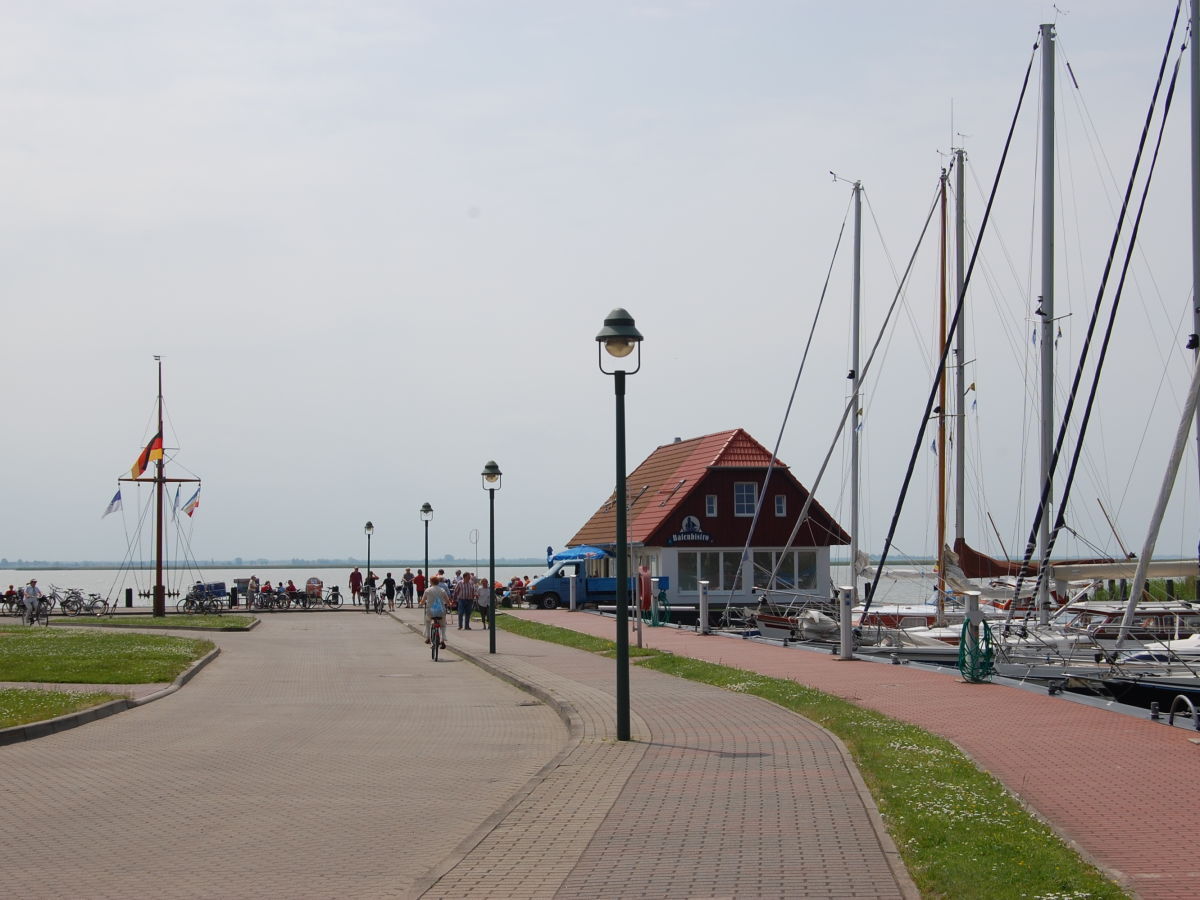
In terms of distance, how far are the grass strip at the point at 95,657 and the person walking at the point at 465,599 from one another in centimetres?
845

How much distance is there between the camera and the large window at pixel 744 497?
5231 cm

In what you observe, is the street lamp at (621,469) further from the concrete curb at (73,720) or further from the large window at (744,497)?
the large window at (744,497)

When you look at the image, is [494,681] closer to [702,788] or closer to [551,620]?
[702,788]

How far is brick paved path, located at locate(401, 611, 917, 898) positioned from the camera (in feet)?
23.3

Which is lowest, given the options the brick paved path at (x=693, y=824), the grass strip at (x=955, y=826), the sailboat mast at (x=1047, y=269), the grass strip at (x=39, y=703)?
the grass strip at (x=39, y=703)

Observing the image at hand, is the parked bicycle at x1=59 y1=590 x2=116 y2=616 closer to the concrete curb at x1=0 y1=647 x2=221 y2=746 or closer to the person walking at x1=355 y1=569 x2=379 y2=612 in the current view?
the person walking at x1=355 y1=569 x2=379 y2=612

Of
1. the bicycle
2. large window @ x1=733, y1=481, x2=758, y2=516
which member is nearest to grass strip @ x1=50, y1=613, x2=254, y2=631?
the bicycle

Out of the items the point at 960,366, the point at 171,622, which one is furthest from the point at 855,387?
the point at 171,622

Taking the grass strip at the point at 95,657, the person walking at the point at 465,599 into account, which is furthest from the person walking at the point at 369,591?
the grass strip at the point at 95,657

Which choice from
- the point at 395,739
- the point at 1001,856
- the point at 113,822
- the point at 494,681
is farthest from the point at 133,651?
the point at 1001,856

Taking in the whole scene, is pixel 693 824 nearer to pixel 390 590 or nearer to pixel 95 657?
pixel 95 657

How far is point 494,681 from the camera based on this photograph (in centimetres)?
2189

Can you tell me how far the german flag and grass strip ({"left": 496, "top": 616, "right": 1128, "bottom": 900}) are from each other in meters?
36.7

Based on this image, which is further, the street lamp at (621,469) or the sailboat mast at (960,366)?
the sailboat mast at (960,366)
